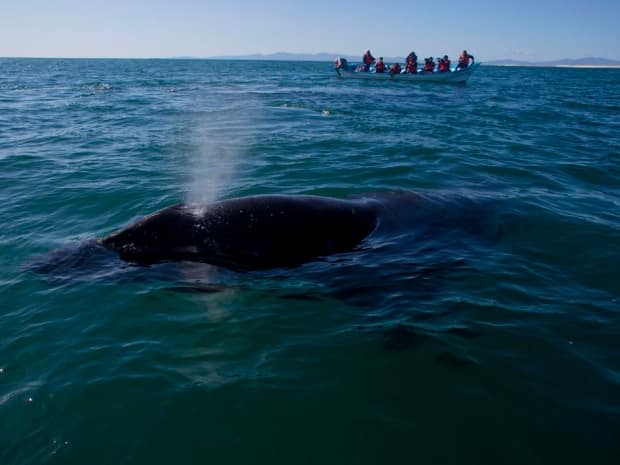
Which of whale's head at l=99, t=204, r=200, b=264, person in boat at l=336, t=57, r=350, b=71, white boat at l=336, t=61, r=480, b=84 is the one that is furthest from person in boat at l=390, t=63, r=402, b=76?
whale's head at l=99, t=204, r=200, b=264

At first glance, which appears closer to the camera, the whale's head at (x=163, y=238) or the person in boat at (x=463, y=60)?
the whale's head at (x=163, y=238)

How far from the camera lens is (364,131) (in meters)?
20.4

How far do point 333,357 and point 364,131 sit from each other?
16.4 metres

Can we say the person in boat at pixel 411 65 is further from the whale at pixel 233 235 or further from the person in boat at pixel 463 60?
the whale at pixel 233 235

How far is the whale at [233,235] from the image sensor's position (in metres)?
6.65

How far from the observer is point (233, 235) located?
6.64 m

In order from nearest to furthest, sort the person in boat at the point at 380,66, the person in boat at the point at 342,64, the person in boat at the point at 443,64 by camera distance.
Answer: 1. the person in boat at the point at 443,64
2. the person in boat at the point at 380,66
3. the person in boat at the point at 342,64

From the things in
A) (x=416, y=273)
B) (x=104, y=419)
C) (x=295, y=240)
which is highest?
(x=295, y=240)

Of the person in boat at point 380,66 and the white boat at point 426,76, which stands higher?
the person in boat at point 380,66

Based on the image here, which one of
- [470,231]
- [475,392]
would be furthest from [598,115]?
[475,392]

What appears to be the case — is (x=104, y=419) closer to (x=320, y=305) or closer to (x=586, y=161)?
(x=320, y=305)

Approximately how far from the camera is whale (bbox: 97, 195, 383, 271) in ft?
21.8

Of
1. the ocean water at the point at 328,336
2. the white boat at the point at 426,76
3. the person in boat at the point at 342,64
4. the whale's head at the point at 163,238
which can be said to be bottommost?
the ocean water at the point at 328,336

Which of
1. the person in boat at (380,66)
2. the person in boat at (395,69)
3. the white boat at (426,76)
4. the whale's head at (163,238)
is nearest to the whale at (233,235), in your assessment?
the whale's head at (163,238)
